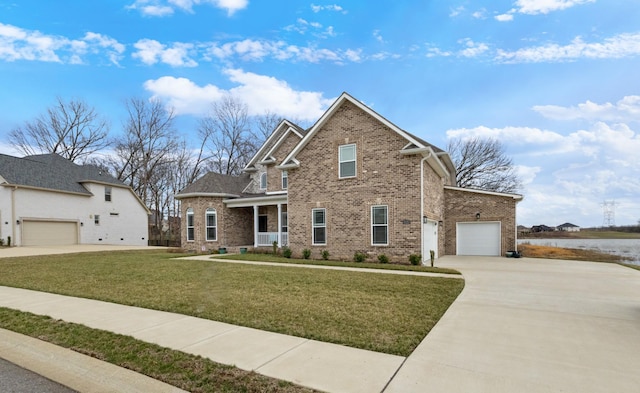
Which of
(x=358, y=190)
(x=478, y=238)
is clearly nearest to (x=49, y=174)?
(x=358, y=190)

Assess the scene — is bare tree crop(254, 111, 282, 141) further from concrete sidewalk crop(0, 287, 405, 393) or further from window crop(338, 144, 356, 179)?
concrete sidewalk crop(0, 287, 405, 393)

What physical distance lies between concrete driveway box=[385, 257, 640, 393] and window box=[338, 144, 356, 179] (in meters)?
8.27

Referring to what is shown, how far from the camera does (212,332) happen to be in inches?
199

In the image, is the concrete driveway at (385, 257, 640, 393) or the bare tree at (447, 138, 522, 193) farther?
the bare tree at (447, 138, 522, 193)

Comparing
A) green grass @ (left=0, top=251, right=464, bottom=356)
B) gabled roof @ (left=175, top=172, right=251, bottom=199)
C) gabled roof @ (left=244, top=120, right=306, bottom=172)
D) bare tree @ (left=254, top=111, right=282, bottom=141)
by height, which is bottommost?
green grass @ (left=0, top=251, right=464, bottom=356)

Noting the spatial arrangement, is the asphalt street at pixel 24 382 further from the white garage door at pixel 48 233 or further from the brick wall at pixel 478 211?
the white garage door at pixel 48 233

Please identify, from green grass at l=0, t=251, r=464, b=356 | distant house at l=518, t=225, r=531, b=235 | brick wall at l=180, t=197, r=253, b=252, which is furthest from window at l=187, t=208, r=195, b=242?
distant house at l=518, t=225, r=531, b=235

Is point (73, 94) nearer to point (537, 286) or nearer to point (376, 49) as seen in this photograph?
point (376, 49)

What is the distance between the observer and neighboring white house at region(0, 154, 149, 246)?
A: 24359 mm

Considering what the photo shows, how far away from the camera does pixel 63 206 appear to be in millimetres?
27688

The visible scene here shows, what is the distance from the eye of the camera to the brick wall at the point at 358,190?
1417 centimetres

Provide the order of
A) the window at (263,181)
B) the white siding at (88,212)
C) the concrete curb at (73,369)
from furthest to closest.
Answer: the white siding at (88,212)
the window at (263,181)
the concrete curb at (73,369)

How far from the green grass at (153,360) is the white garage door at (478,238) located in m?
17.6

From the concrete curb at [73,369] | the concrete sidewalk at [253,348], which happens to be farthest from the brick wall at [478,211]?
the concrete curb at [73,369]
